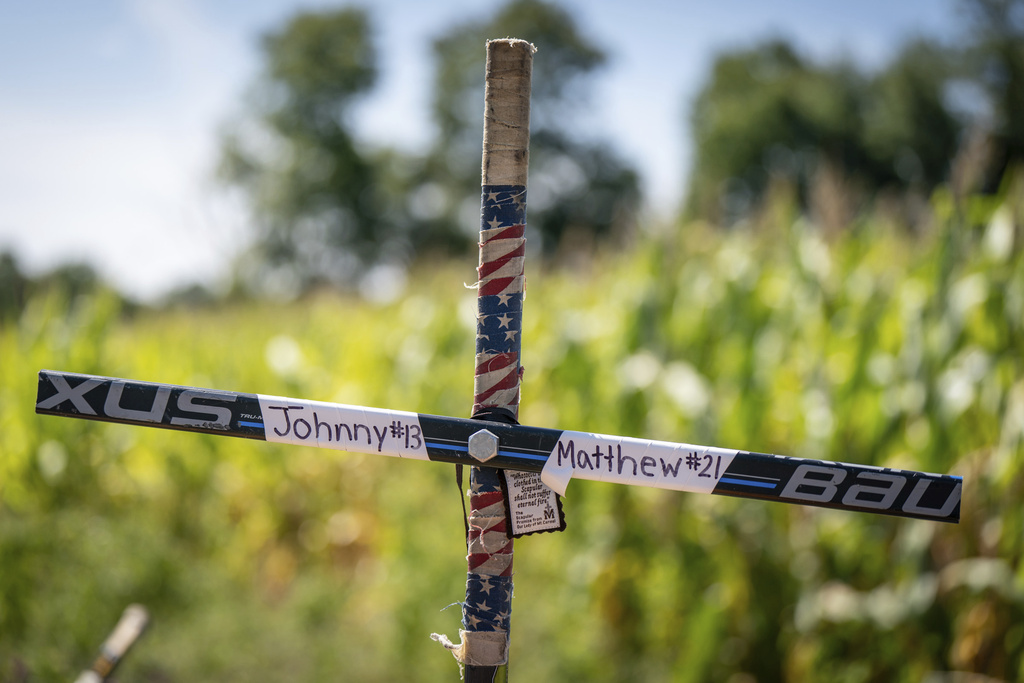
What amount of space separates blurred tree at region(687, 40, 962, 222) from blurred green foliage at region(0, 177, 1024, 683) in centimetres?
1966

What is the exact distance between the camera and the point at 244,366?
14.7 feet

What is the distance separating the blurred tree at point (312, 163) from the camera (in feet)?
67.5

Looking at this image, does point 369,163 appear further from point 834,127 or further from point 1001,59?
point 1001,59

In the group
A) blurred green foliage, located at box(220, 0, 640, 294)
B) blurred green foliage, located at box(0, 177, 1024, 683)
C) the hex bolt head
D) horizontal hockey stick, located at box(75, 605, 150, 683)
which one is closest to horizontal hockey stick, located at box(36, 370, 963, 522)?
the hex bolt head

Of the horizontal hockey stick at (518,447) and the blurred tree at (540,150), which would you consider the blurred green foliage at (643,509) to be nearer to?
the horizontal hockey stick at (518,447)

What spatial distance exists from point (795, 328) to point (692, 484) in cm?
195

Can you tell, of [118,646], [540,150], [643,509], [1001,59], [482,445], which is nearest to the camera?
[482,445]

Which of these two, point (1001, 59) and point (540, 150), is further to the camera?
point (540, 150)

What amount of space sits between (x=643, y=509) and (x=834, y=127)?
2431cm

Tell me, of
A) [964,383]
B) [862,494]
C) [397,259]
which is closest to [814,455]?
[964,383]

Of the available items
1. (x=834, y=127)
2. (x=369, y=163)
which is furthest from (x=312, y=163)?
(x=834, y=127)

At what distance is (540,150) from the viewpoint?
23828mm

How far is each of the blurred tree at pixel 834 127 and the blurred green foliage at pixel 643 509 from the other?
1966cm

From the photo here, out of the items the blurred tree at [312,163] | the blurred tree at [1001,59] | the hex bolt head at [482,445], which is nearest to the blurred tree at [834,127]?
the blurred tree at [1001,59]
